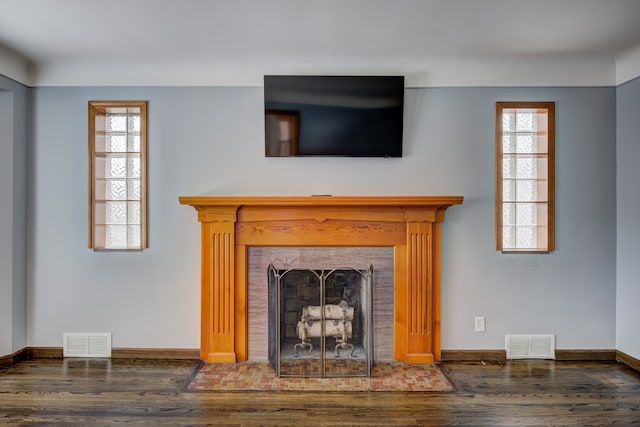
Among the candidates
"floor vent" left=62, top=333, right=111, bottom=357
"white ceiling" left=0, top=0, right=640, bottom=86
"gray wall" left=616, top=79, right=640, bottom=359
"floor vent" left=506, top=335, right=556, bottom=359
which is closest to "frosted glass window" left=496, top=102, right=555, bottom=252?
"white ceiling" left=0, top=0, right=640, bottom=86

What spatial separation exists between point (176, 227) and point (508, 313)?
277 cm

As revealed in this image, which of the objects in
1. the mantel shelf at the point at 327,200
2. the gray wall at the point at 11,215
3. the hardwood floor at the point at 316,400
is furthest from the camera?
the gray wall at the point at 11,215

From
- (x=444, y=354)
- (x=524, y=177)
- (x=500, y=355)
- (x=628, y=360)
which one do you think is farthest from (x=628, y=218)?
(x=444, y=354)

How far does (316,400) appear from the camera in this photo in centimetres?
264

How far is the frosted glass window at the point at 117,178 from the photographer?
3.40m

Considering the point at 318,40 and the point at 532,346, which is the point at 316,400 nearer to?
the point at 532,346

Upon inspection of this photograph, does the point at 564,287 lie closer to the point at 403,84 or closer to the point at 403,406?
the point at 403,406

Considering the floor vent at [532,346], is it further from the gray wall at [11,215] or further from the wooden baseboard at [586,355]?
the gray wall at [11,215]

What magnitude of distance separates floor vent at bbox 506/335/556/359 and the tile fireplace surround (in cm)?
61

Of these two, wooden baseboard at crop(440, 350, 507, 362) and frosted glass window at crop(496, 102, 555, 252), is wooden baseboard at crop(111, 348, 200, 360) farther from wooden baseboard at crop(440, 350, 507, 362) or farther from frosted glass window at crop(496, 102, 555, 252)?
frosted glass window at crop(496, 102, 555, 252)

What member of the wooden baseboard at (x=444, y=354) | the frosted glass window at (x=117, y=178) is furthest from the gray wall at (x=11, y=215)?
the frosted glass window at (x=117, y=178)

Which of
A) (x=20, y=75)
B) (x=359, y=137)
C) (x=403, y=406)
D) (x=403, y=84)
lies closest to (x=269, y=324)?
(x=403, y=406)

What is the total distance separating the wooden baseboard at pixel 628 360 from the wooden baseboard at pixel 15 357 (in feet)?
15.5

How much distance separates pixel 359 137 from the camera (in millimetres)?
3256
